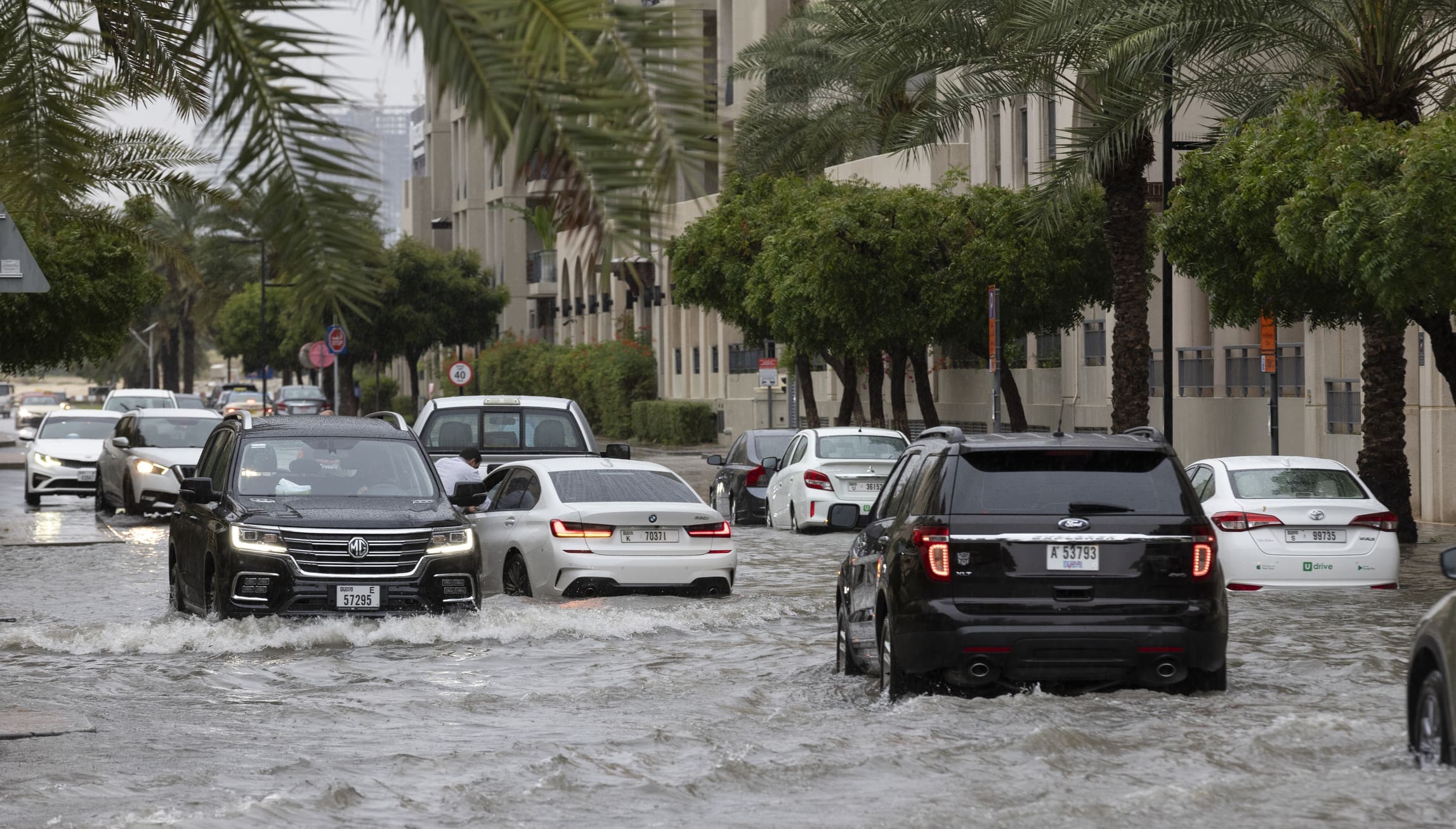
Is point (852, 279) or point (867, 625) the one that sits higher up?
point (852, 279)

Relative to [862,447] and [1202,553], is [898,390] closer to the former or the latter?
[862,447]

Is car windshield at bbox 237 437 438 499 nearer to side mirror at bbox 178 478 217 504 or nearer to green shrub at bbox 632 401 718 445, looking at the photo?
side mirror at bbox 178 478 217 504

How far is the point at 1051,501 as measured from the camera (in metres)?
11.0

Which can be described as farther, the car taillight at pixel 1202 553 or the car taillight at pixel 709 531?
the car taillight at pixel 709 531

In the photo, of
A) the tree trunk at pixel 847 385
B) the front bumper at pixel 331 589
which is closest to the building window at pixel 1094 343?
the tree trunk at pixel 847 385

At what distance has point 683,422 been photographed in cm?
6506

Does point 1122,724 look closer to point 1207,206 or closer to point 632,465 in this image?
point 632,465

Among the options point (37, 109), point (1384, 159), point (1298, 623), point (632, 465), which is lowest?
point (1298, 623)

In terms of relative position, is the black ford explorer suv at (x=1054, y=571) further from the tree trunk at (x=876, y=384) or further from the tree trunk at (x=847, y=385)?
the tree trunk at (x=847, y=385)

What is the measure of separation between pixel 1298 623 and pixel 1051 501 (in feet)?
19.7

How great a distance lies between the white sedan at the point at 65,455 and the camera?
115 ft

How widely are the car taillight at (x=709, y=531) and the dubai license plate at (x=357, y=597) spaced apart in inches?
147

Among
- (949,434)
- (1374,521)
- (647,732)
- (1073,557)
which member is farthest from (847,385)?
(647,732)

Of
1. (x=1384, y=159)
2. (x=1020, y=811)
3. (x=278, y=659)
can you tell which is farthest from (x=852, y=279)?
(x=1020, y=811)
